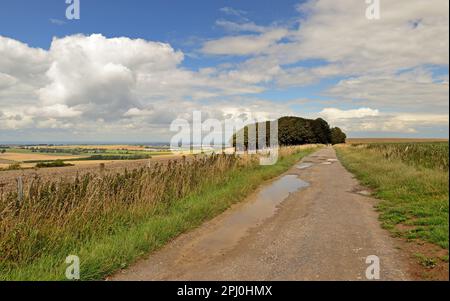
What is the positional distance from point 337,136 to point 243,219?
14080 centimetres

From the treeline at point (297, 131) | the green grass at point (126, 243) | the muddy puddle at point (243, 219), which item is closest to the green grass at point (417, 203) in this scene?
the muddy puddle at point (243, 219)

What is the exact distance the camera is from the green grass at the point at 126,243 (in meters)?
5.42

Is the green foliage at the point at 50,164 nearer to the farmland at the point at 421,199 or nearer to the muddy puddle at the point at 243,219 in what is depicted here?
the muddy puddle at the point at 243,219

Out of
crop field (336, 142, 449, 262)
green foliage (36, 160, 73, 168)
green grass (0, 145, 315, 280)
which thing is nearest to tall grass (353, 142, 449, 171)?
crop field (336, 142, 449, 262)

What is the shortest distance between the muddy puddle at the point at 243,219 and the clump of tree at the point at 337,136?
128778mm

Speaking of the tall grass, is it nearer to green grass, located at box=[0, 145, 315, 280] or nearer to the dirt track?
the dirt track

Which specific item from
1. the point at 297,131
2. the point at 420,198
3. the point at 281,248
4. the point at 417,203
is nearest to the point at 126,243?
the point at 281,248

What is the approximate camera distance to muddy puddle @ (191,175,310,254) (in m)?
7.16

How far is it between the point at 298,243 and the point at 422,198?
5383 millimetres

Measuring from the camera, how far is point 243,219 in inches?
373

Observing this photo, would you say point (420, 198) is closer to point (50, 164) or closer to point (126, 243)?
point (126, 243)

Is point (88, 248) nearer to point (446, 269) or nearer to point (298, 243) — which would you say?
point (298, 243)
